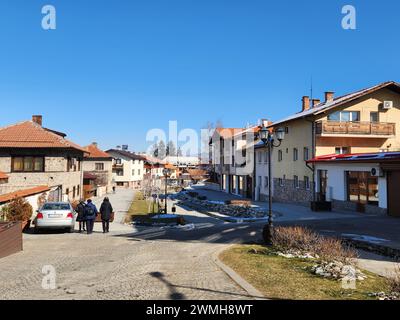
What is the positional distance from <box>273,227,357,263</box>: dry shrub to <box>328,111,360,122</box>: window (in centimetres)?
1938

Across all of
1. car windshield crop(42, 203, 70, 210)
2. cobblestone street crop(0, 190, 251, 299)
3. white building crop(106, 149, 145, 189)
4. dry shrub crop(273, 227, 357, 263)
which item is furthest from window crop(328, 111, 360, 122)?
white building crop(106, 149, 145, 189)

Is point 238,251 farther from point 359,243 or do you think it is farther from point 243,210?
point 243,210

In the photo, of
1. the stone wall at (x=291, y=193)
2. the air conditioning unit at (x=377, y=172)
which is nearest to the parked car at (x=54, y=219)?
the air conditioning unit at (x=377, y=172)

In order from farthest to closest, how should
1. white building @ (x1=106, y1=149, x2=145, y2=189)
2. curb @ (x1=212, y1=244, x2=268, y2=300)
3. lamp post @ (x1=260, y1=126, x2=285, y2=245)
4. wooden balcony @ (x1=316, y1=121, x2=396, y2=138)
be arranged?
white building @ (x1=106, y1=149, x2=145, y2=189) → wooden balcony @ (x1=316, y1=121, x2=396, y2=138) → lamp post @ (x1=260, y1=126, x2=285, y2=245) → curb @ (x1=212, y1=244, x2=268, y2=300)

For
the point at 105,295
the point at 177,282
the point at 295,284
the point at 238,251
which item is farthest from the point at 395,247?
the point at 105,295

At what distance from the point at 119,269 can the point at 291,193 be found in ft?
86.8

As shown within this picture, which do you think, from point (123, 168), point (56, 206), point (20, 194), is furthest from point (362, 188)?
point (123, 168)

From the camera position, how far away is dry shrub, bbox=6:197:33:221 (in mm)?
15891

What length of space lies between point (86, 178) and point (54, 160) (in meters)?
16.6

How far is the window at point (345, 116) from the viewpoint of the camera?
28.8 metres

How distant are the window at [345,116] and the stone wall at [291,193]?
586cm

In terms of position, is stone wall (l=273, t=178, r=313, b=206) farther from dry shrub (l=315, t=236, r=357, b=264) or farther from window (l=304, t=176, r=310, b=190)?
dry shrub (l=315, t=236, r=357, b=264)

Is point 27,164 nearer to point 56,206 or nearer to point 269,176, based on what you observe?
point 56,206

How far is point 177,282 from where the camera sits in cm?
718
